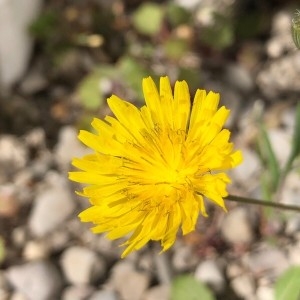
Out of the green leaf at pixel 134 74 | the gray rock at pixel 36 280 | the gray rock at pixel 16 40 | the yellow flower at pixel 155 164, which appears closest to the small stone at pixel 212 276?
the gray rock at pixel 36 280

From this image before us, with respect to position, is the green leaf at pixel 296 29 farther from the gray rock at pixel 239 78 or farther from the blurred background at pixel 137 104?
the gray rock at pixel 239 78

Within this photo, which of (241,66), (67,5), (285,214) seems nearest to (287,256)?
(285,214)

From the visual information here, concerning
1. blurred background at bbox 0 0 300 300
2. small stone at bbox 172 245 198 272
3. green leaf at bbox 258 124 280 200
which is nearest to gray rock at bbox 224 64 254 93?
blurred background at bbox 0 0 300 300

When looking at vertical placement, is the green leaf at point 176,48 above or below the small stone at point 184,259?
above

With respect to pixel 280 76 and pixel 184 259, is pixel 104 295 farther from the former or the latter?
pixel 280 76

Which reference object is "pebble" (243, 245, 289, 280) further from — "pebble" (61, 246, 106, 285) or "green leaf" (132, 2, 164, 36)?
"green leaf" (132, 2, 164, 36)

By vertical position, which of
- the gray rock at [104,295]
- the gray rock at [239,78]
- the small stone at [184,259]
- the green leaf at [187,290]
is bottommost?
the gray rock at [104,295]

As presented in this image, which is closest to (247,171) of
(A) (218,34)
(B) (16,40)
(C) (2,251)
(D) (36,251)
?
(A) (218,34)
